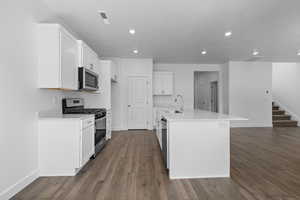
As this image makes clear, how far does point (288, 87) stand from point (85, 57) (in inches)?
329

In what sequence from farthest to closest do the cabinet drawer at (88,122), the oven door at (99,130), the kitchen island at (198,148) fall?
the oven door at (99,130)
the cabinet drawer at (88,122)
the kitchen island at (198,148)

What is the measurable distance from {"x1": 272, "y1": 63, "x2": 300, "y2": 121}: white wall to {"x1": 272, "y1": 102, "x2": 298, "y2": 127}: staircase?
0.21 metres

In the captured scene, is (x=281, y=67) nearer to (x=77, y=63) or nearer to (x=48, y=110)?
(x=77, y=63)

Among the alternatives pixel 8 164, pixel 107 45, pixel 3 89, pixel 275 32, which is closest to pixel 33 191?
pixel 8 164

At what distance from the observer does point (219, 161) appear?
2.33m

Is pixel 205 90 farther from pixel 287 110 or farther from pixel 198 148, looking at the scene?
pixel 198 148

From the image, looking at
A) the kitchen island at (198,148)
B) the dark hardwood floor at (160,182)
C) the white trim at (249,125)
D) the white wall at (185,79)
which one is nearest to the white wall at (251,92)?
the white trim at (249,125)

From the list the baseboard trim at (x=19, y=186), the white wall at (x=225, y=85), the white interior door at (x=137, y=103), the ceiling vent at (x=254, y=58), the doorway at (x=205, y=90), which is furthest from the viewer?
the doorway at (x=205, y=90)

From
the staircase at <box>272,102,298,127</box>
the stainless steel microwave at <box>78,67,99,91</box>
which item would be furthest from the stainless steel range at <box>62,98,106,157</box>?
the staircase at <box>272,102,298,127</box>

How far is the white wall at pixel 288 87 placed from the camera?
6.45m

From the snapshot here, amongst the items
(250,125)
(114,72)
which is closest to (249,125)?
(250,125)

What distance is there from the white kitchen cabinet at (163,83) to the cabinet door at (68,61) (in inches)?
146

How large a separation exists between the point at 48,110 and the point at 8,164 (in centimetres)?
99

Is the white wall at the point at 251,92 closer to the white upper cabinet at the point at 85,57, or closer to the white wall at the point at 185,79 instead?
the white wall at the point at 185,79
